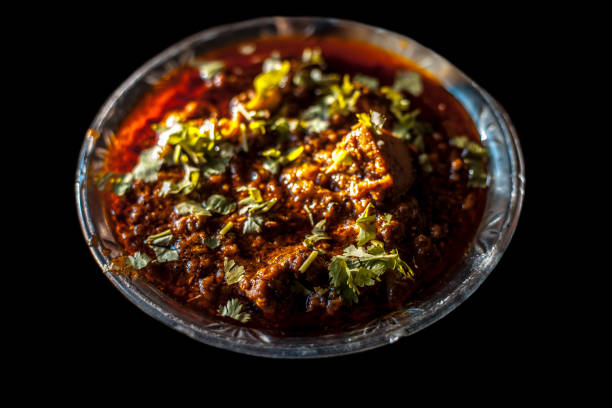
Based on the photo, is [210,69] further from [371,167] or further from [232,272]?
[232,272]

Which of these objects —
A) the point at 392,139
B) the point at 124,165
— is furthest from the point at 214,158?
the point at 392,139

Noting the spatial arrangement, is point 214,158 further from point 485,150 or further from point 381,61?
point 485,150

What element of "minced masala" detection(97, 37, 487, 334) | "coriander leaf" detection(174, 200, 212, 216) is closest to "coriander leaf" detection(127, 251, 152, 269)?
"minced masala" detection(97, 37, 487, 334)

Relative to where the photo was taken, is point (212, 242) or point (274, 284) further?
point (212, 242)

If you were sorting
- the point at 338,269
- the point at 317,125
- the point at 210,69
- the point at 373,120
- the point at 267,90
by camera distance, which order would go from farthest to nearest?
the point at 210,69 → the point at 267,90 → the point at 317,125 → the point at 373,120 → the point at 338,269

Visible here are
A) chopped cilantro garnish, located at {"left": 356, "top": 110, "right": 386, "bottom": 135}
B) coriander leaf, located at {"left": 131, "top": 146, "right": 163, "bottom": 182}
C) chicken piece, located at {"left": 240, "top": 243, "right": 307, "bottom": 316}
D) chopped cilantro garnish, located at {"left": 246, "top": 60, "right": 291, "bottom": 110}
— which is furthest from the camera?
chopped cilantro garnish, located at {"left": 246, "top": 60, "right": 291, "bottom": 110}

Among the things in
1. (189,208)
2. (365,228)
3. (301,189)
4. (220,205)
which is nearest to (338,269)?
(365,228)

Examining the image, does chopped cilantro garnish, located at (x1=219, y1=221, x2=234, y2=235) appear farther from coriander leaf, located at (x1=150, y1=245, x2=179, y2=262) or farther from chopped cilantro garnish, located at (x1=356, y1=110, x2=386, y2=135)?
chopped cilantro garnish, located at (x1=356, y1=110, x2=386, y2=135)

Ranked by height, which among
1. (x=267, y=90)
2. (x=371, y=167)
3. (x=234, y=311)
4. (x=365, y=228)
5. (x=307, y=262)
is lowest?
(x=234, y=311)
